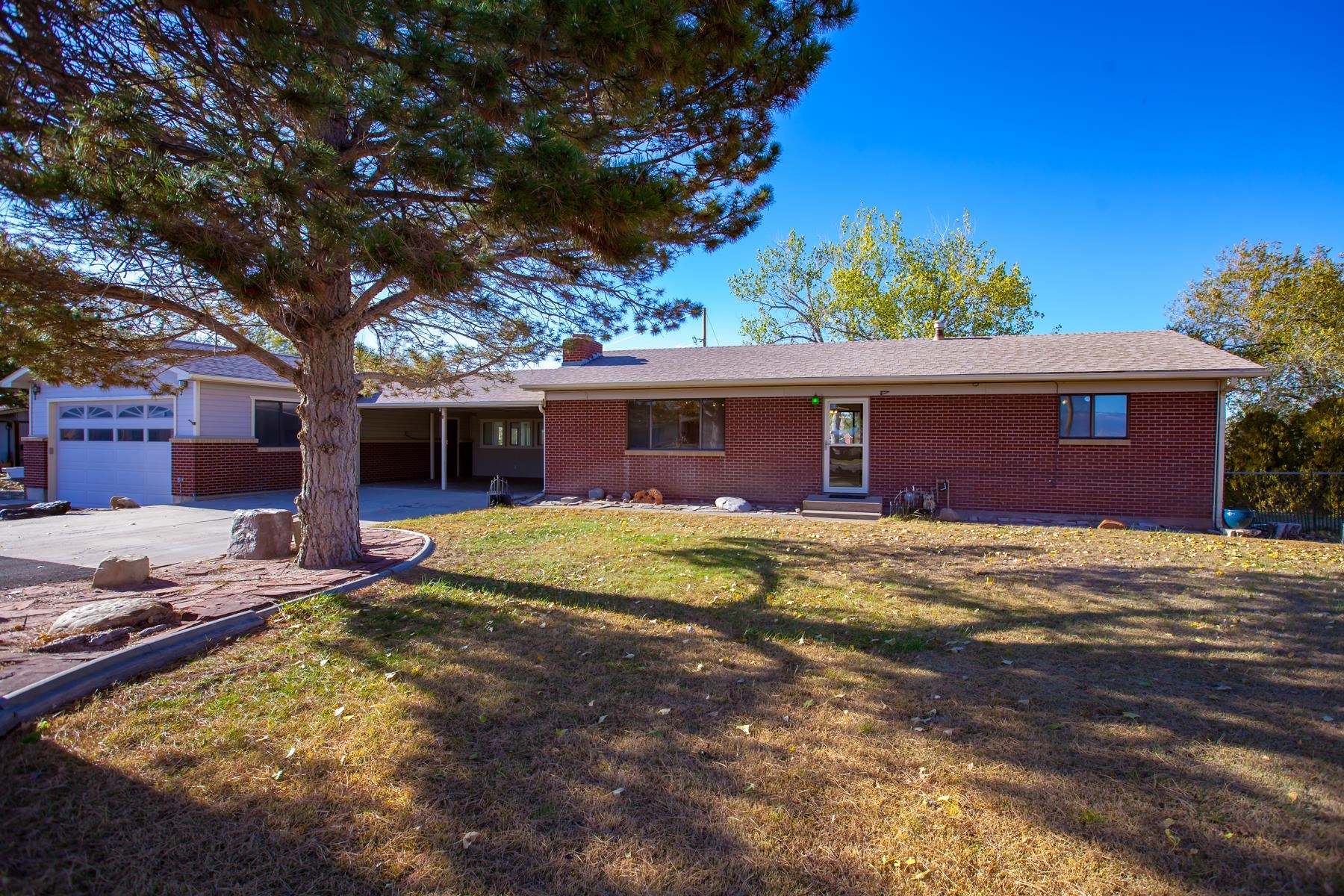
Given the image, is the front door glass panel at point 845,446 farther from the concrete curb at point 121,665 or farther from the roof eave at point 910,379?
the concrete curb at point 121,665

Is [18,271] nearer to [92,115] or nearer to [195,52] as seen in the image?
[92,115]

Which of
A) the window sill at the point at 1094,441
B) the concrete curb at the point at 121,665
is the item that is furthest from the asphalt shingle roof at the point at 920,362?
the concrete curb at the point at 121,665

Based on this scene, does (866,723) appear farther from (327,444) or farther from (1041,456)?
(1041,456)

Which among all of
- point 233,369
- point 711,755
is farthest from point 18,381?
point 711,755

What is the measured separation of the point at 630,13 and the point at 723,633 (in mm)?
4548

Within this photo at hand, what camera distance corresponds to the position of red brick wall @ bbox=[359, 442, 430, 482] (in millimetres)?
19516

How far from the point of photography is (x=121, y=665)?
14.1 ft

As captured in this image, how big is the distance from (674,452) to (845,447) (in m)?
3.61

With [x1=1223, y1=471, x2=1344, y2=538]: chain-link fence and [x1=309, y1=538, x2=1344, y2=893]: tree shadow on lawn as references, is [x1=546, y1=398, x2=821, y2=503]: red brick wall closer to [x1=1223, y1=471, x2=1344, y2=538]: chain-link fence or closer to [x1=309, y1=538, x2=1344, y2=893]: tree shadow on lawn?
[x1=1223, y1=471, x2=1344, y2=538]: chain-link fence

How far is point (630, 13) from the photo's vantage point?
4.54 meters

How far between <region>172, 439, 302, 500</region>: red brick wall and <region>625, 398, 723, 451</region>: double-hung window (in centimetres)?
722

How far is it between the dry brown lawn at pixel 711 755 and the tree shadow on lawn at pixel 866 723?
0.02 meters

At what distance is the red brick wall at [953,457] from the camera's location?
37.6ft

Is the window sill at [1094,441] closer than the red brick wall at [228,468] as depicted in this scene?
Yes
